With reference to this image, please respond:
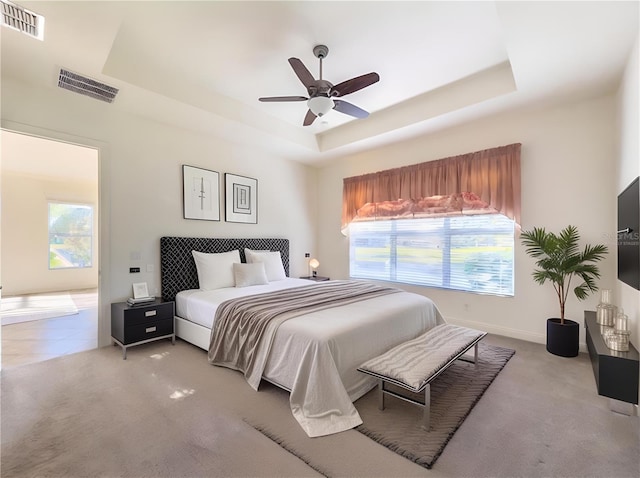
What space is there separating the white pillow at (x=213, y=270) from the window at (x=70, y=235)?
541cm

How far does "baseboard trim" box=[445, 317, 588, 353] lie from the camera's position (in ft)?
11.4

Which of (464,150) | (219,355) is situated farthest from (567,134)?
(219,355)

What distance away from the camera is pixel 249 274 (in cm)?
406

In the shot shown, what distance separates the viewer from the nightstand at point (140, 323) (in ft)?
10.2

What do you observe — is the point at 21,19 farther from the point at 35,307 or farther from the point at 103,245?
the point at 35,307

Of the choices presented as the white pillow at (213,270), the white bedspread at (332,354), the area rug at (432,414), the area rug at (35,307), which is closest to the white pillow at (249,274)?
the white pillow at (213,270)

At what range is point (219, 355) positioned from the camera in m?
2.86

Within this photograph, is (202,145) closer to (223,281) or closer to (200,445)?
(223,281)

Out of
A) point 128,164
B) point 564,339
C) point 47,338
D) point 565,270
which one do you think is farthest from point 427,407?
point 47,338

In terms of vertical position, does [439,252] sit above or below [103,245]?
below

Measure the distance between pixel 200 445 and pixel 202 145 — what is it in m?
3.81

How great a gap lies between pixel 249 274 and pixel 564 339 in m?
3.78

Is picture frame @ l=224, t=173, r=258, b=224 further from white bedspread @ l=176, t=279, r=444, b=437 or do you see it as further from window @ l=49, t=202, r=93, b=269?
window @ l=49, t=202, r=93, b=269

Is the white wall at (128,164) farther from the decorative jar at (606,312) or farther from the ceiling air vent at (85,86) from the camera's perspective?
the decorative jar at (606,312)
